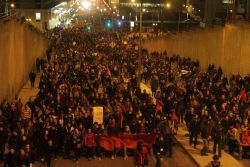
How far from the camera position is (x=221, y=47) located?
39438 millimetres

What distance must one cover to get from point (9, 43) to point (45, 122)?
12.1 meters

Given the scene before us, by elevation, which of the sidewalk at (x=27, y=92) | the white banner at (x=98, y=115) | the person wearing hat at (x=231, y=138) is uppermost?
the white banner at (x=98, y=115)

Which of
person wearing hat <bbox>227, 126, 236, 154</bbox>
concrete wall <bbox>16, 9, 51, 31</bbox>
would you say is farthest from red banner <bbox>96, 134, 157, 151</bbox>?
concrete wall <bbox>16, 9, 51, 31</bbox>

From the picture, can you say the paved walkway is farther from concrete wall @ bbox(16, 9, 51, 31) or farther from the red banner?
concrete wall @ bbox(16, 9, 51, 31)

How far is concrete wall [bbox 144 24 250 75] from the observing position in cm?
3469

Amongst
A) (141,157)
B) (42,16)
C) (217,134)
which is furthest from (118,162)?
(42,16)

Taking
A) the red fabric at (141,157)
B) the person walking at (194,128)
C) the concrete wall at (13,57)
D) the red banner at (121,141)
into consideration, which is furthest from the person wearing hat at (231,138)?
the concrete wall at (13,57)

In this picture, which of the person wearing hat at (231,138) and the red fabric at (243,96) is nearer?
the person wearing hat at (231,138)

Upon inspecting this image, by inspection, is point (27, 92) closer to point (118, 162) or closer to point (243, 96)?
point (243, 96)

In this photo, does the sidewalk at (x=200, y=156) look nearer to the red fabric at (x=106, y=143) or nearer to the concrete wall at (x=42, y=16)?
the red fabric at (x=106, y=143)

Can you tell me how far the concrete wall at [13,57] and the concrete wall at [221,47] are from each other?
14.8m

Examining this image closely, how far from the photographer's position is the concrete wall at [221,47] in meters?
34.7

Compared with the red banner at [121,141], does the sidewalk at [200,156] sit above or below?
below

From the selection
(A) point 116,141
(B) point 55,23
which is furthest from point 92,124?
(B) point 55,23
